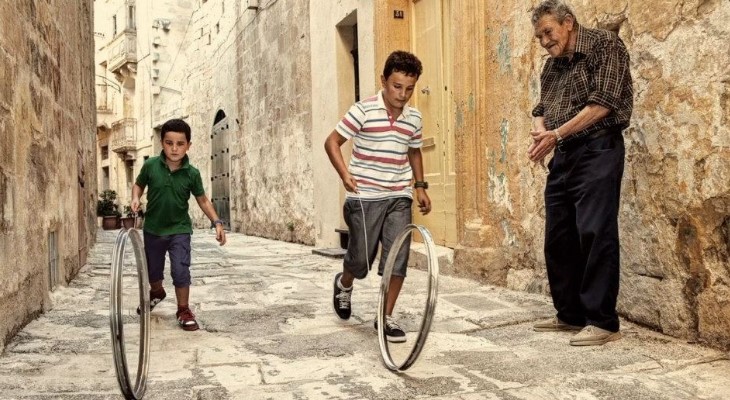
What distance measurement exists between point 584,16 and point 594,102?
123 centimetres

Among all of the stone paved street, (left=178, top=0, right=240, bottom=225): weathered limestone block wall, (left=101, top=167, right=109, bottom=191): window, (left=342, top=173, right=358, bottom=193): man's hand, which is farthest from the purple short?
(left=101, top=167, right=109, bottom=191): window

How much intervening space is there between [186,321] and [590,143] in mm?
2432

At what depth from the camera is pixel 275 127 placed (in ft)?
38.7

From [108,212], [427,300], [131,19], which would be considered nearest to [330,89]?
[427,300]

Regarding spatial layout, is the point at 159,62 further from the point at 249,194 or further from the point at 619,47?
the point at 619,47

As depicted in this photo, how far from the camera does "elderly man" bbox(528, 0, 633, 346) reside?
324 centimetres

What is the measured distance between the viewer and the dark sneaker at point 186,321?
3895mm

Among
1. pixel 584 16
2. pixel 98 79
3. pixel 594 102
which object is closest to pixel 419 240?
pixel 584 16

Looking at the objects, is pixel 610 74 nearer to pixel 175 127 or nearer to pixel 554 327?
pixel 554 327

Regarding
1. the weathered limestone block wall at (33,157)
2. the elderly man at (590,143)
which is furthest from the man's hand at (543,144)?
the weathered limestone block wall at (33,157)

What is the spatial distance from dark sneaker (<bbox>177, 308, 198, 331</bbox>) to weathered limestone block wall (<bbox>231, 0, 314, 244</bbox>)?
6110 millimetres

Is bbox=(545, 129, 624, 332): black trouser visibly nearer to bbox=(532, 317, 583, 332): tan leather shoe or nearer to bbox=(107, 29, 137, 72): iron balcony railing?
bbox=(532, 317, 583, 332): tan leather shoe

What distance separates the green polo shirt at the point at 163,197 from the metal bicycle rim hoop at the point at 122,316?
1.27 meters

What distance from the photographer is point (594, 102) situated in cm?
320
